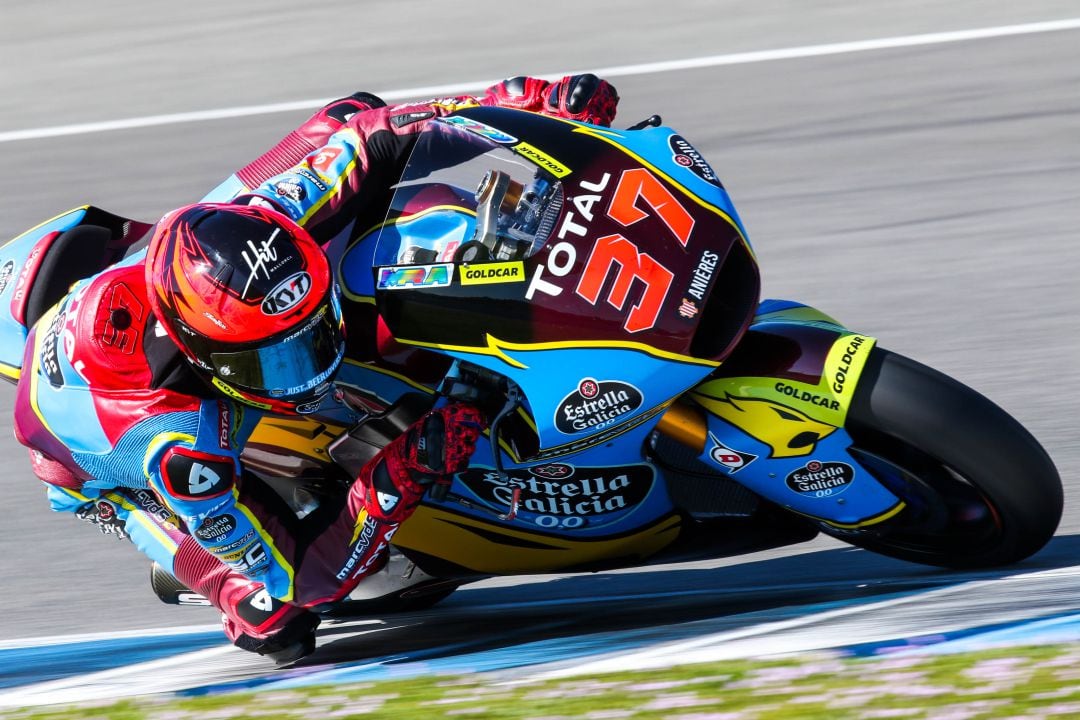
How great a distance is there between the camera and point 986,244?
602 centimetres

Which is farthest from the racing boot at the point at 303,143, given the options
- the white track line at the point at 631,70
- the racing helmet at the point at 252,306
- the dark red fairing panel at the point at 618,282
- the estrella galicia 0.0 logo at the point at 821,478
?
the white track line at the point at 631,70

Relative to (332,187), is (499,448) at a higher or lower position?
lower

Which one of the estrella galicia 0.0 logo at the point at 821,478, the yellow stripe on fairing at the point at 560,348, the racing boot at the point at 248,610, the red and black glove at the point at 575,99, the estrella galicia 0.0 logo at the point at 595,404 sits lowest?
the racing boot at the point at 248,610

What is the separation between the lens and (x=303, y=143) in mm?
4203

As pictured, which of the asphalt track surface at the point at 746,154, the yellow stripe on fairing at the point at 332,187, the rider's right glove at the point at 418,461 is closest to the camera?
the rider's right glove at the point at 418,461

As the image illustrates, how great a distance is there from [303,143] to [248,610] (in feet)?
4.36

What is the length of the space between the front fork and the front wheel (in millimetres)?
46

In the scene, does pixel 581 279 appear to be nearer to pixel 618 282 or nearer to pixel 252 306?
pixel 618 282

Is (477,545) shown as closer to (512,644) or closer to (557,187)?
(512,644)

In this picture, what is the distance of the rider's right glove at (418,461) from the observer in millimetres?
3439

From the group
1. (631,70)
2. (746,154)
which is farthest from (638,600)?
(631,70)

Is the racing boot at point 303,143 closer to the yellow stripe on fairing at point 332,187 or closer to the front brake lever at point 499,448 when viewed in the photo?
the yellow stripe on fairing at point 332,187

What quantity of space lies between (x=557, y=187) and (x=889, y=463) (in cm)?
110

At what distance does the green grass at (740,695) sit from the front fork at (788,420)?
0.52m
